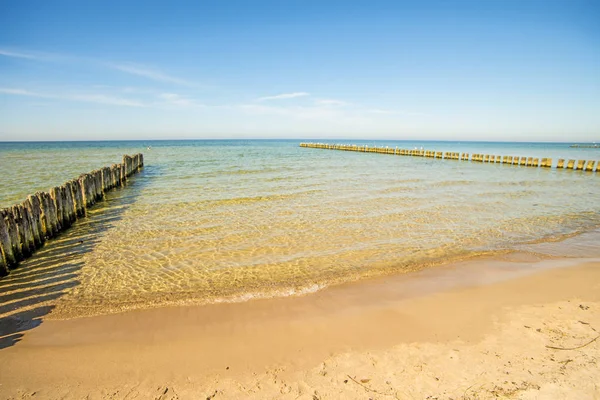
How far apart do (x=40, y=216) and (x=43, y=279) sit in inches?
126

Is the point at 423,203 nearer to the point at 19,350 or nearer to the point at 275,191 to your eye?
the point at 275,191

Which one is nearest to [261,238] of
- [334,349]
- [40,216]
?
[334,349]

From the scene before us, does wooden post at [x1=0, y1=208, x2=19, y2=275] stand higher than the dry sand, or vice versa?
wooden post at [x1=0, y1=208, x2=19, y2=275]

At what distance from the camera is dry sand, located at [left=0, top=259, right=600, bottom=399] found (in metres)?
3.86

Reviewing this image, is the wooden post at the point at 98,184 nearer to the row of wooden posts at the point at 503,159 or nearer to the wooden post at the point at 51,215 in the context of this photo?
the wooden post at the point at 51,215

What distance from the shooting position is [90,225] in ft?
37.8

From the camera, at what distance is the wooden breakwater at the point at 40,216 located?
7.38 m

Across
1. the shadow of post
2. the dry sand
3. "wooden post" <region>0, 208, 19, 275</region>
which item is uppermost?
"wooden post" <region>0, 208, 19, 275</region>

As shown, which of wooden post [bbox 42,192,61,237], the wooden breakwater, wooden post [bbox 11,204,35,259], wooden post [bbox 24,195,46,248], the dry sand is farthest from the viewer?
wooden post [bbox 42,192,61,237]

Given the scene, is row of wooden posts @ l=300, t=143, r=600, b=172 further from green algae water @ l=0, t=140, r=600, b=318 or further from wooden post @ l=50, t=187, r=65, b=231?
wooden post @ l=50, t=187, r=65, b=231

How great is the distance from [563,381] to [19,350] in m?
7.17

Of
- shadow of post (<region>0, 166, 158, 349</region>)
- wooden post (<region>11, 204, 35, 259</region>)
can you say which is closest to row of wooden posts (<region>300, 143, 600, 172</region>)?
shadow of post (<region>0, 166, 158, 349</region>)

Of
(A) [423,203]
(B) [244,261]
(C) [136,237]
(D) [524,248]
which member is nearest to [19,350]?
(B) [244,261]

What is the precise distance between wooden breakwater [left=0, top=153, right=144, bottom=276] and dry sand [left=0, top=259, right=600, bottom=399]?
11.0 ft
